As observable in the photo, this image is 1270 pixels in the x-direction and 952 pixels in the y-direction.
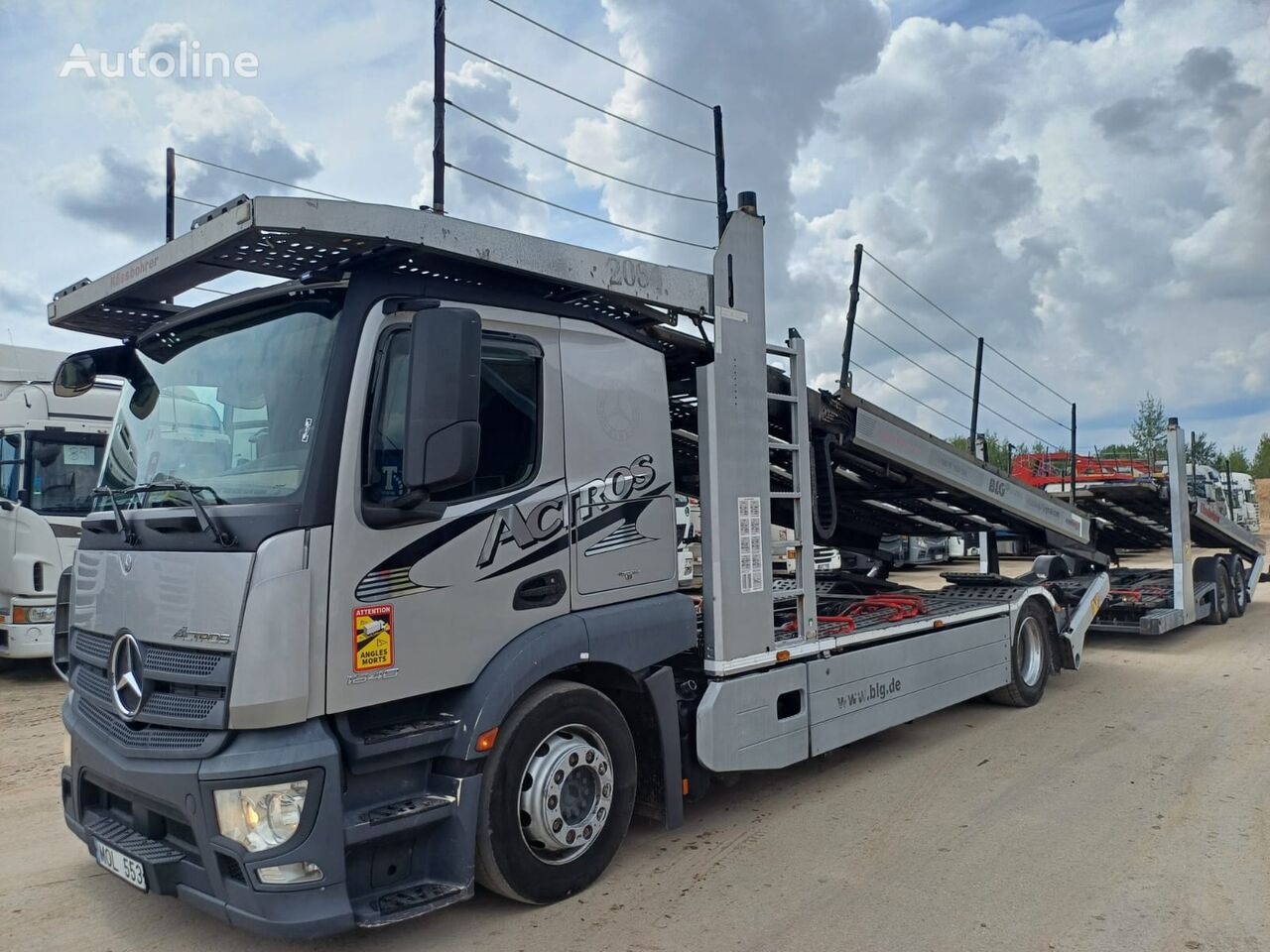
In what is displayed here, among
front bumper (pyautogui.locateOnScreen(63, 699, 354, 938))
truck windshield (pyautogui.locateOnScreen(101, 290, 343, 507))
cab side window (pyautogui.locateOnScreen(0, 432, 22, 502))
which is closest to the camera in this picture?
front bumper (pyautogui.locateOnScreen(63, 699, 354, 938))

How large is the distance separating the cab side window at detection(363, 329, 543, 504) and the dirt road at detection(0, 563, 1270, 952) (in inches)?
73.3

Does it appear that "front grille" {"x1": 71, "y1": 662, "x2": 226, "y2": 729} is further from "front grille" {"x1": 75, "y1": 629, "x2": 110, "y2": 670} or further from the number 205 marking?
the number 205 marking

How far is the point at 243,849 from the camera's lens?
10.3 feet

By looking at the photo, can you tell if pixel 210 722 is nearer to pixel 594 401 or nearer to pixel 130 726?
pixel 130 726

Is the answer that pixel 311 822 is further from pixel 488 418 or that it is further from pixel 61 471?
pixel 61 471

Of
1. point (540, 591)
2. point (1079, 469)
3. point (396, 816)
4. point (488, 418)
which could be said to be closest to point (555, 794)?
point (396, 816)

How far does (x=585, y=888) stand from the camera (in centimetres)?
418

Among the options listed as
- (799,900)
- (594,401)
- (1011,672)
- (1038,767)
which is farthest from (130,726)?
(1011,672)

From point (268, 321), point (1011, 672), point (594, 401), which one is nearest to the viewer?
point (268, 321)

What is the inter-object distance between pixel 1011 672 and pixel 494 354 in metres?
5.57

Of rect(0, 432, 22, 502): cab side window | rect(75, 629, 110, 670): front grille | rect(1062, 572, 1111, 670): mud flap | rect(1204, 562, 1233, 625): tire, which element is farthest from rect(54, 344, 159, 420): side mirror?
rect(1204, 562, 1233, 625): tire

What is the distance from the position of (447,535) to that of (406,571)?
23 cm

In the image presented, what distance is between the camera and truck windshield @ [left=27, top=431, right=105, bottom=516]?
9328mm

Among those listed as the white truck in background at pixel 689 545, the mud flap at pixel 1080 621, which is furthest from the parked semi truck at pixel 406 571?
the mud flap at pixel 1080 621
